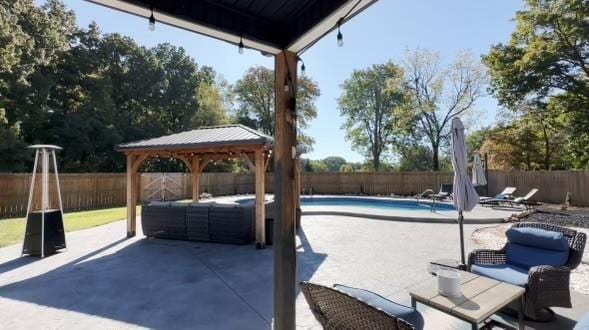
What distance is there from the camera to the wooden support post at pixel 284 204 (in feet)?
7.88

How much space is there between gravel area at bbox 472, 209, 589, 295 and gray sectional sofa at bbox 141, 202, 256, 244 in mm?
5164

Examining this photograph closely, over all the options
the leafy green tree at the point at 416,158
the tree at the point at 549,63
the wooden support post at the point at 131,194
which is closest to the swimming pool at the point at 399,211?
the wooden support post at the point at 131,194

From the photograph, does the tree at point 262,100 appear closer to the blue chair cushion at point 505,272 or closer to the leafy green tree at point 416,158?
the leafy green tree at point 416,158

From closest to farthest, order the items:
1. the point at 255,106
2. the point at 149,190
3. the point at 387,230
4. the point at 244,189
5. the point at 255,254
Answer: the point at 255,254, the point at 387,230, the point at 149,190, the point at 244,189, the point at 255,106

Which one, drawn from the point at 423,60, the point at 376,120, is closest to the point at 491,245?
the point at 423,60

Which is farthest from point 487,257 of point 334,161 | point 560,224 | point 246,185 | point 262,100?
point 334,161

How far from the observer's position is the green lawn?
24.2ft

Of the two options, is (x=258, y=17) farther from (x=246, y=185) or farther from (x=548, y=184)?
(x=246, y=185)

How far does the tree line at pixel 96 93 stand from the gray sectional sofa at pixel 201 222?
1058cm

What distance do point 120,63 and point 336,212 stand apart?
20368 millimetres

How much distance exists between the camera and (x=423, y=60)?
22.3 m

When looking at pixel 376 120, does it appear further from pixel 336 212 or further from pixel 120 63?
pixel 120 63

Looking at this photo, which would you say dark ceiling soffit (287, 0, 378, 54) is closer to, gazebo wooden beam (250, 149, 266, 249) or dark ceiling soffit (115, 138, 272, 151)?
dark ceiling soffit (115, 138, 272, 151)

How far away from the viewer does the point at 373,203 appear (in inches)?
619
